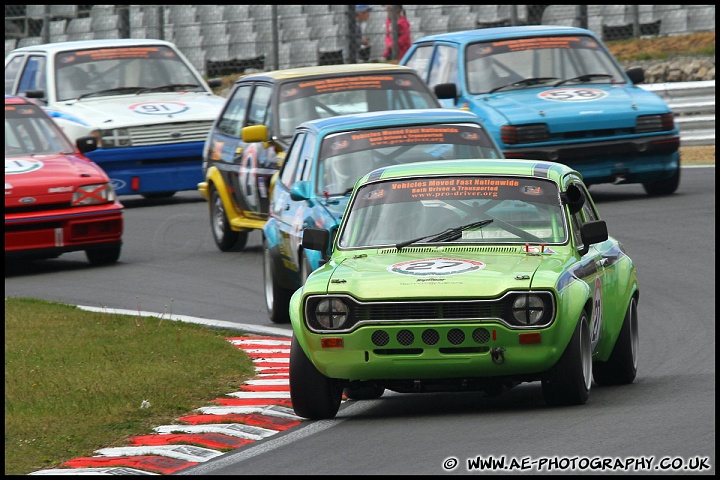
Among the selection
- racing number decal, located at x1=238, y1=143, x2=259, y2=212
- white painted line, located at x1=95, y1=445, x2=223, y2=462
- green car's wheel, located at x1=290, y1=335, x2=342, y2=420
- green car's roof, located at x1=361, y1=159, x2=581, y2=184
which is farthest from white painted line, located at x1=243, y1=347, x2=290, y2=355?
racing number decal, located at x1=238, y1=143, x2=259, y2=212

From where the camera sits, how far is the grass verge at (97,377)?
822cm

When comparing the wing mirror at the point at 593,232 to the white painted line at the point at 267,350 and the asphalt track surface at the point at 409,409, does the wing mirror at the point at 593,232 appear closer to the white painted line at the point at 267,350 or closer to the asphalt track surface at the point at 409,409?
the asphalt track surface at the point at 409,409

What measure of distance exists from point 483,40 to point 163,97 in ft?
13.8

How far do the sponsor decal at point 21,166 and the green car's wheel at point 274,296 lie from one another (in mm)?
3744

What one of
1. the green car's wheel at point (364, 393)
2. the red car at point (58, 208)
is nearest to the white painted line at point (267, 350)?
the green car's wheel at point (364, 393)

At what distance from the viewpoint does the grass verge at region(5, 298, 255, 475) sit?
8219 mm

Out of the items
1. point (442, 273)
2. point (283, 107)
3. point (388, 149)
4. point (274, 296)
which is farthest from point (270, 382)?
point (283, 107)

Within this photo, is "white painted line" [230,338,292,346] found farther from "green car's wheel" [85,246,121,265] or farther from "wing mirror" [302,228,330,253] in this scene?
"green car's wheel" [85,246,121,265]

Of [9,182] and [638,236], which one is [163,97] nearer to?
[9,182]

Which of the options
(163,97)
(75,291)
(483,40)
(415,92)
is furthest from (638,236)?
(163,97)

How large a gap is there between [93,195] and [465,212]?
7014 millimetres

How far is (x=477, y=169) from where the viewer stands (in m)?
9.34

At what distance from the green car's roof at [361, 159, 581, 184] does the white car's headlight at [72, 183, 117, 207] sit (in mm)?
6298

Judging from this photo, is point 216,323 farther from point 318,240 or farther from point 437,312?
point 437,312
